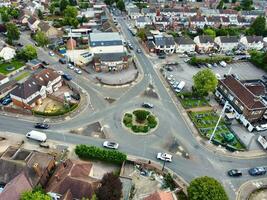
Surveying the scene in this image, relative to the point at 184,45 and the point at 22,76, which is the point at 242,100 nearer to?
the point at 184,45

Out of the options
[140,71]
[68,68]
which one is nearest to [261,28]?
[140,71]

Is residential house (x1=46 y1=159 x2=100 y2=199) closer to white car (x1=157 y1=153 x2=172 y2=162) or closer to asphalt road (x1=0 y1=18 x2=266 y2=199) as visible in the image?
asphalt road (x1=0 y1=18 x2=266 y2=199)

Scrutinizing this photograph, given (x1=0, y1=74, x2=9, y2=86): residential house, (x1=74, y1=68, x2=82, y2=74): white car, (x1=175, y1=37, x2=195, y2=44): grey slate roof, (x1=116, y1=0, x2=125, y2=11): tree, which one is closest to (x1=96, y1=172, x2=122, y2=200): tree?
(x1=74, y1=68, x2=82, y2=74): white car

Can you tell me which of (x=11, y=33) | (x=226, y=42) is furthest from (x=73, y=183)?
(x=226, y=42)

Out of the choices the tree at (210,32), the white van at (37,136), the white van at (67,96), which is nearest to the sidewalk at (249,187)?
the white van at (37,136)

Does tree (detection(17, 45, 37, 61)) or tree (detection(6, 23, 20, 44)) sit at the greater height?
tree (detection(6, 23, 20, 44))

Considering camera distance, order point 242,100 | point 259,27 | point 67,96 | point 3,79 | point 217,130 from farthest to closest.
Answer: point 259,27, point 3,79, point 67,96, point 242,100, point 217,130

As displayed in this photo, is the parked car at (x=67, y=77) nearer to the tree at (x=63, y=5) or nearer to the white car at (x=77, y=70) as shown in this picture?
the white car at (x=77, y=70)
